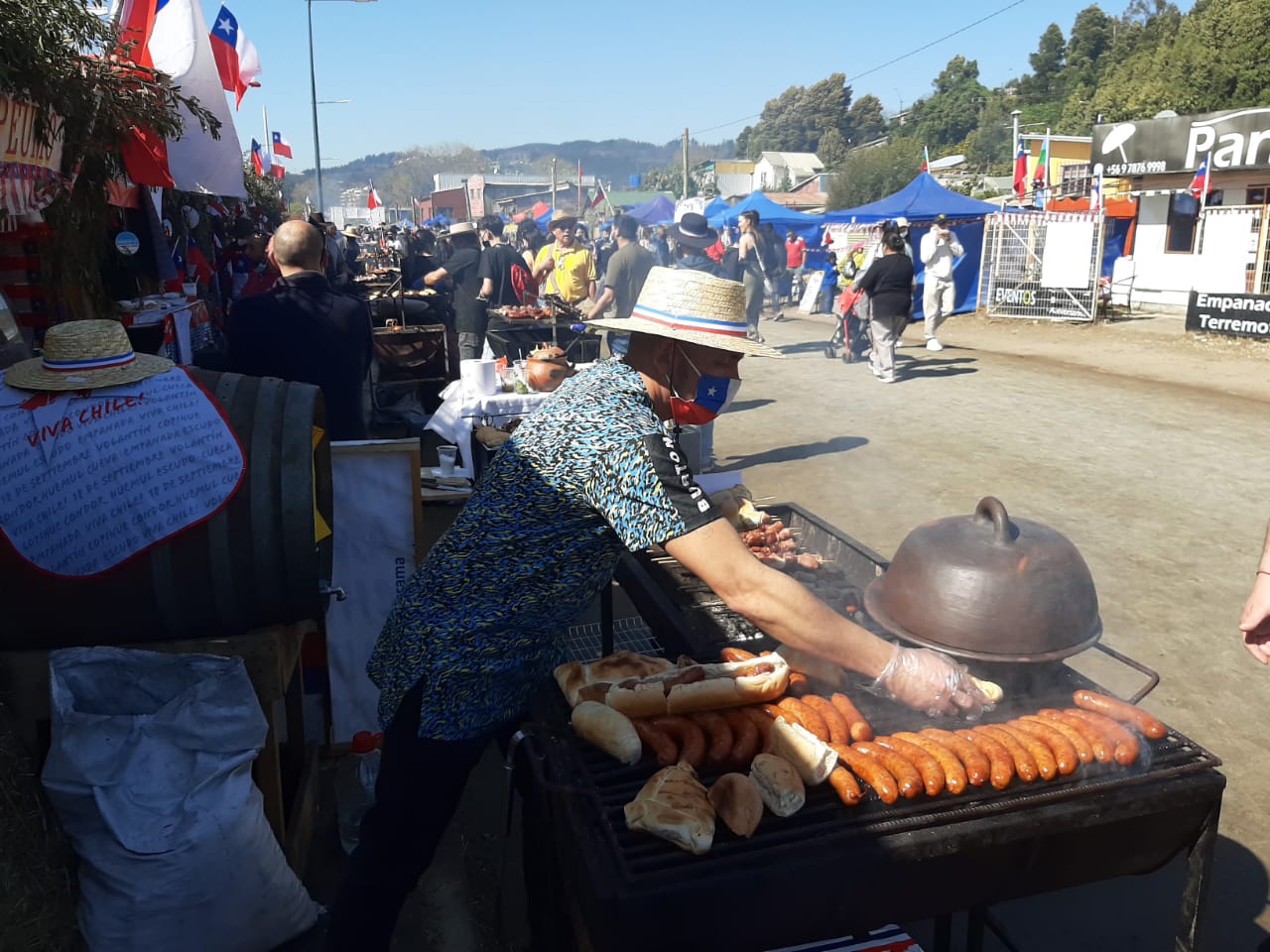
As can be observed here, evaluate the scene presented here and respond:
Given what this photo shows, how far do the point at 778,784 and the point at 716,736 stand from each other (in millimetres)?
295

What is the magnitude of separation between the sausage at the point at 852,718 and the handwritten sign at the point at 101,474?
1897 mm

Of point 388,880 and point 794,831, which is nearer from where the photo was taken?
point 794,831

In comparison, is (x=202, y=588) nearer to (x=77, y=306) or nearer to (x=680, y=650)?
(x=680, y=650)

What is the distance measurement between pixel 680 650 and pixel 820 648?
78 centimetres

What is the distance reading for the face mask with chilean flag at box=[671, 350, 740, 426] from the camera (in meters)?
2.52

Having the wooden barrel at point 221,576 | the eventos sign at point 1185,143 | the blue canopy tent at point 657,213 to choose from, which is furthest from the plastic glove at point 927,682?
the blue canopy tent at point 657,213

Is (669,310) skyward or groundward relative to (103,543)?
skyward

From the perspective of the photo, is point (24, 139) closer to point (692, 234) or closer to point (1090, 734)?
point (1090, 734)

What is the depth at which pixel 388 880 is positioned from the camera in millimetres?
2490

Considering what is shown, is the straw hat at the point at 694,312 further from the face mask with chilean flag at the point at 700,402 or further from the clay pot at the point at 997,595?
the clay pot at the point at 997,595

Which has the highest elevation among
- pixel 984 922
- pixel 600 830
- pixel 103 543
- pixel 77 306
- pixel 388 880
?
pixel 77 306

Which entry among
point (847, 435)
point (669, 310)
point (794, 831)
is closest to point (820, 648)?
point (794, 831)

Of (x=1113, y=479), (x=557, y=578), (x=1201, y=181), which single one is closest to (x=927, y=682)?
(x=557, y=578)

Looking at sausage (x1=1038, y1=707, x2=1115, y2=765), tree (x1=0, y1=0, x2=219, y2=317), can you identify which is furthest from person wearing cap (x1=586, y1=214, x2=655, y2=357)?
sausage (x1=1038, y1=707, x2=1115, y2=765)
